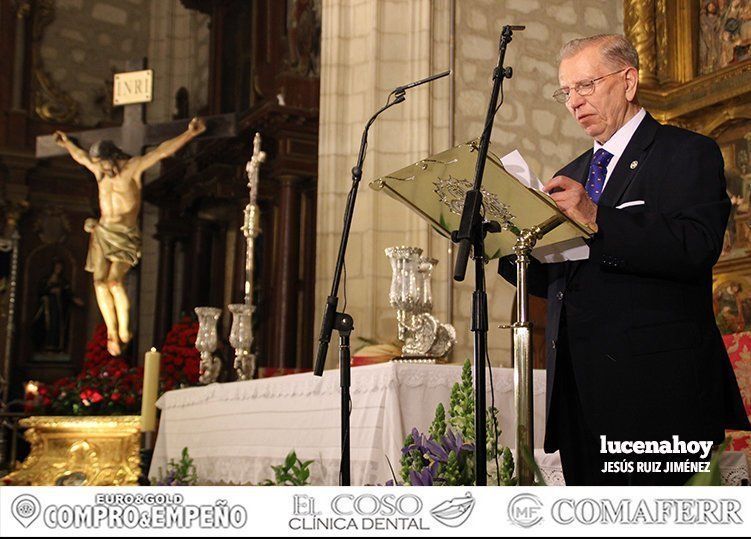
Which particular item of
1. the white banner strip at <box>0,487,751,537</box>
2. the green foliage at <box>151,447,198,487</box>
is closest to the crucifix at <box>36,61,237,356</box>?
the green foliage at <box>151,447,198,487</box>

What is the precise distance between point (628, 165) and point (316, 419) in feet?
7.52

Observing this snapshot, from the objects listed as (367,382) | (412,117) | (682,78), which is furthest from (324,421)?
(682,78)

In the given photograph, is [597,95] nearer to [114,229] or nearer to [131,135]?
[131,135]

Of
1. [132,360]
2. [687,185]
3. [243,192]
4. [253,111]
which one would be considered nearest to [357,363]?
[687,185]

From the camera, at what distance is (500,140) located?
7.98 meters

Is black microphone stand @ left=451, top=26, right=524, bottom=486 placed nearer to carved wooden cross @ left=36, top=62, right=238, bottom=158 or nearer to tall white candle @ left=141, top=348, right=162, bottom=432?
tall white candle @ left=141, top=348, right=162, bottom=432

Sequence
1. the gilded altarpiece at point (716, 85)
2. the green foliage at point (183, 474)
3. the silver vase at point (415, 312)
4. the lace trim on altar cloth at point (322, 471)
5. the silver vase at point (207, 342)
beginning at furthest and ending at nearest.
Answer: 1. the gilded altarpiece at point (716, 85)
2. the silver vase at point (207, 342)
3. the green foliage at point (183, 474)
4. the silver vase at point (415, 312)
5. the lace trim on altar cloth at point (322, 471)

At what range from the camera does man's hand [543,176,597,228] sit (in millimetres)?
2391

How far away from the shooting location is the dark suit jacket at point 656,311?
2.39m

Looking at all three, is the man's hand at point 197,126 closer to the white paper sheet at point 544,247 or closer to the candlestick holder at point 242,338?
the candlestick holder at point 242,338

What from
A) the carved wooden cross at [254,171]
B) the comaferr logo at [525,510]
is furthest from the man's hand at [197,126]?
the comaferr logo at [525,510]

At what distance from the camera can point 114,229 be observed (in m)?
10.7

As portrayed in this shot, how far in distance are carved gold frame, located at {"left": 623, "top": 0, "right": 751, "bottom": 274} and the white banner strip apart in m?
6.12

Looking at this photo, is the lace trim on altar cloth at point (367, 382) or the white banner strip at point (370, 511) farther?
the lace trim on altar cloth at point (367, 382)
